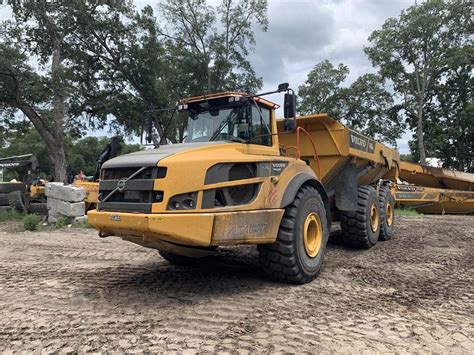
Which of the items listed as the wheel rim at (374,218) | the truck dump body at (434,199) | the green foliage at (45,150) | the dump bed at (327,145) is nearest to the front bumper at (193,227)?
the dump bed at (327,145)

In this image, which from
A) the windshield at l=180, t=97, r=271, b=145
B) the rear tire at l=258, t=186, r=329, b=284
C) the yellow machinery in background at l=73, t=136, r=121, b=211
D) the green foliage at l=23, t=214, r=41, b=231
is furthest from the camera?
the yellow machinery in background at l=73, t=136, r=121, b=211

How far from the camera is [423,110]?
3028cm

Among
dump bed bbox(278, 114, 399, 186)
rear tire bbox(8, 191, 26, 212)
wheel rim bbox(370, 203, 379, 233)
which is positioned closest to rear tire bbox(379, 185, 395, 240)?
wheel rim bbox(370, 203, 379, 233)

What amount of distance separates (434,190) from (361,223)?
8923 mm

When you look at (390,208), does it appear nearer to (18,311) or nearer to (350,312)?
(350,312)

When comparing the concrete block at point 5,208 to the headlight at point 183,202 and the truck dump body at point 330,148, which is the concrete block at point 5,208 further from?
the headlight at point 183,202

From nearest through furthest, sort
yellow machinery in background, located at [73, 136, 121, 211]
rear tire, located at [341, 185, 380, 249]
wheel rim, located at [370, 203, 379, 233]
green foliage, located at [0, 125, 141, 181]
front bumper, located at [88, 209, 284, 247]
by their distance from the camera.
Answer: front bumper, located at [88, 209, 284, 247], rear tire, located at [341, 185, 380, 249], wheel rim, located at [370, 203, 379, 233], yellow machinery in background, located at [73, 136, 121, 211], green foliage, located at [0, 125, 141, 181]

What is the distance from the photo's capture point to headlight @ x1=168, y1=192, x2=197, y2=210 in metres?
4.26

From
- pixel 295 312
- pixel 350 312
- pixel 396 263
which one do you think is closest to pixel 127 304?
pixel 295 312

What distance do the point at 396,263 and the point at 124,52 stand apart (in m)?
19.9

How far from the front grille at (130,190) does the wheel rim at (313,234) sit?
6.81 feet

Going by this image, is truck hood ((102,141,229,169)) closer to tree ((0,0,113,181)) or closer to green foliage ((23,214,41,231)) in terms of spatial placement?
green foliage ((23,214,41,231))

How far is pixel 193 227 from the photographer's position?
420 centimetres

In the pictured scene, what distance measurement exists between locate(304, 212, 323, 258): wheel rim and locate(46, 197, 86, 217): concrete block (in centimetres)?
791
